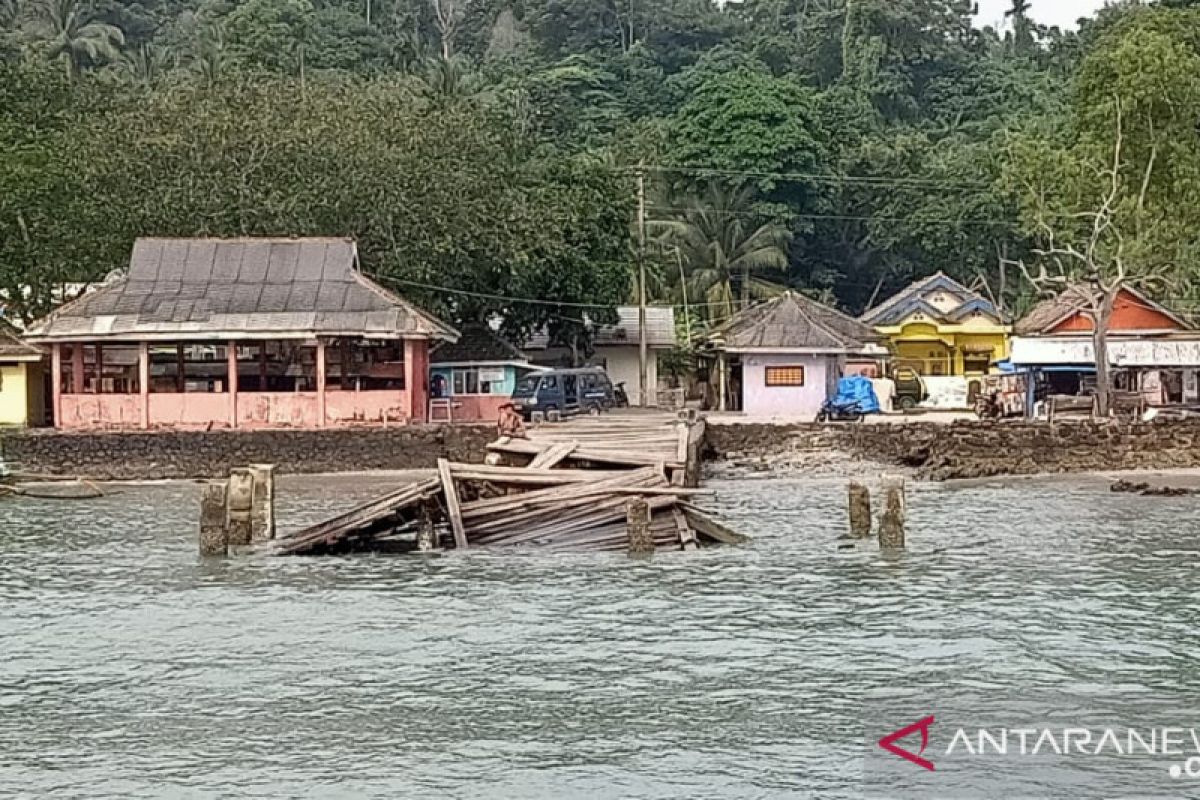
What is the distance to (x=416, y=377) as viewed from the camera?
4566 centimetres

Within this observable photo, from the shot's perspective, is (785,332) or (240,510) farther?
(785,332)

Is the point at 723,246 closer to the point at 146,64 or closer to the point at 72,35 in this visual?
the point at 146,64

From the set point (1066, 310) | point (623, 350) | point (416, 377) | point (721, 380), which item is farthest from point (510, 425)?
point (623, 350)

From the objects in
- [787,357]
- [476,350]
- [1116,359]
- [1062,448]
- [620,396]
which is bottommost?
[1062,448]

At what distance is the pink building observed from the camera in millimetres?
44000

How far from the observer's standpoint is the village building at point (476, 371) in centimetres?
5100

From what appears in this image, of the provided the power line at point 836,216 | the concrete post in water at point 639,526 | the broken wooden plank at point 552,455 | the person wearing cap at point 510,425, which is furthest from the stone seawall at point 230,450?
the power line at point 836,216

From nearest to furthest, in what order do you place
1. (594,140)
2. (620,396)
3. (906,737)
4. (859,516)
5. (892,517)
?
(906,737) < (892,517) < (859,516) < (620,396) < (594,140)

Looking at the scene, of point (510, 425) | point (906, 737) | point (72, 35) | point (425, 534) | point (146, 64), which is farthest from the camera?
point (72, 35)

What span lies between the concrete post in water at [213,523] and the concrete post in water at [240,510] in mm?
299

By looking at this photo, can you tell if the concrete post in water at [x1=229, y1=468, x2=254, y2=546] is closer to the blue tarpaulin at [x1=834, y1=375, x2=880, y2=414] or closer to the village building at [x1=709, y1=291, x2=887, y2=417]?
the blue tarpaulin at [x1=834, y1=375, x2=880, y2=414]

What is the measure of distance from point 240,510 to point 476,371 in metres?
26.5

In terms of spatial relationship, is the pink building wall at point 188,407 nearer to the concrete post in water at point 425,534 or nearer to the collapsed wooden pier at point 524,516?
the collapsed wooden pier at point 524,516

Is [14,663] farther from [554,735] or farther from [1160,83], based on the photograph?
[1160,83]
